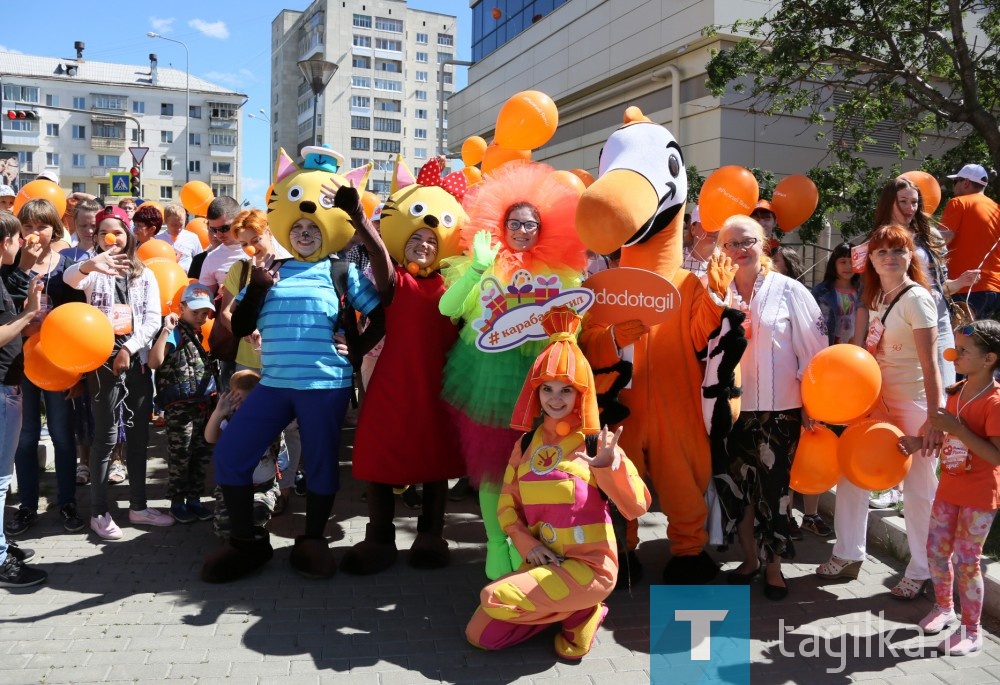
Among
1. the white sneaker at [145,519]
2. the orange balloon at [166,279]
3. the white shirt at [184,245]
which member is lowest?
the white sneaker at [145,519]

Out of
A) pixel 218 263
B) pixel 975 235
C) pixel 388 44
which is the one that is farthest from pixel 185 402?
pixel 388 44

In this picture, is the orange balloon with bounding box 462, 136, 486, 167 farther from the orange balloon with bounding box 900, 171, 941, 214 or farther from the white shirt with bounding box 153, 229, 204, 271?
the orange balloon with bounding box 900, 171, 941, 214

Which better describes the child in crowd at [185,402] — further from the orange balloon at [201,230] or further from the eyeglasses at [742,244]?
the orange balloon at [201,230]

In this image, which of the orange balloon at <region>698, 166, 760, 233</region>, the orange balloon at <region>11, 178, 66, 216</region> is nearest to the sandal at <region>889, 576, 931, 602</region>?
the orange balloon at <region>698, 166, 760, 233</region>

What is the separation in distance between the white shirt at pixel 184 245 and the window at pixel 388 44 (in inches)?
2733

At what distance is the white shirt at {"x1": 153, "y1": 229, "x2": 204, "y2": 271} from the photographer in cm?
753

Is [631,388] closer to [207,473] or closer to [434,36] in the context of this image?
[207,473]

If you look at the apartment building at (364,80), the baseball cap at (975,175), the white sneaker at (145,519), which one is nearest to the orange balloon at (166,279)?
the white sneaker at (145,519)

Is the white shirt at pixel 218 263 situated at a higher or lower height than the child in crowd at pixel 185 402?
higher

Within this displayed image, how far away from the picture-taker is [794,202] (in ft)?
20.6

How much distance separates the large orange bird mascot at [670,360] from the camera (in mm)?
3799

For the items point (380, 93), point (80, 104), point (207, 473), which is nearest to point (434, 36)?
point (380, 93)

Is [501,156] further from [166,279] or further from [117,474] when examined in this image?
[117,474]

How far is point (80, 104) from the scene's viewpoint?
209ft
